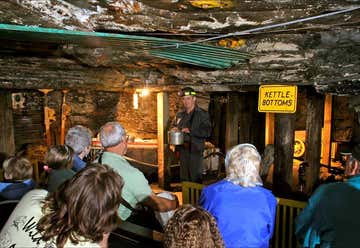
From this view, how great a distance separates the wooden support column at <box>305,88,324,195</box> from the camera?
6.23m

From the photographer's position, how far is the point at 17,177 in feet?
10.8

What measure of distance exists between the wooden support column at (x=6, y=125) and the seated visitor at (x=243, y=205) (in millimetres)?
5662

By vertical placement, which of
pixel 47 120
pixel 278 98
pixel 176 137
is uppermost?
pixel 278 98

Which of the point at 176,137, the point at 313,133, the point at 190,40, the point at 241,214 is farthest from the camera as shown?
the point at 313,133

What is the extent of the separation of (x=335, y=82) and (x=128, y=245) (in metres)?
3.81

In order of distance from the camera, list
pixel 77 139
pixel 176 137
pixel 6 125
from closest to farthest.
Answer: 1. pixel 77 139
2. pixel 176 137
3. pixel 6 125

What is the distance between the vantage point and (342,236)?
2357 mm

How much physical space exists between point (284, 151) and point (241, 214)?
4.28 m

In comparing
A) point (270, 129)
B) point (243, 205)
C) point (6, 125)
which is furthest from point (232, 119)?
point (243, 205)

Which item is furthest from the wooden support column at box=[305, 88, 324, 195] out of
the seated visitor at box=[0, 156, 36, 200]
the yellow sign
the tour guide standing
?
the seated visitor at box=[0, 156, 36, 200]

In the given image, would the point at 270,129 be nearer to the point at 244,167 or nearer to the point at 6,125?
the point at 244,167

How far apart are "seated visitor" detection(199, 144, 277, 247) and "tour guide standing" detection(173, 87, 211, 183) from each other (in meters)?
→ 3.24

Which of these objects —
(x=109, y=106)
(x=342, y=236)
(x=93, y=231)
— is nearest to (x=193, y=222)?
(x=93, y=231)

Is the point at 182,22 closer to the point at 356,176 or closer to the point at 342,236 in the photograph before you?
the point at 356,176
